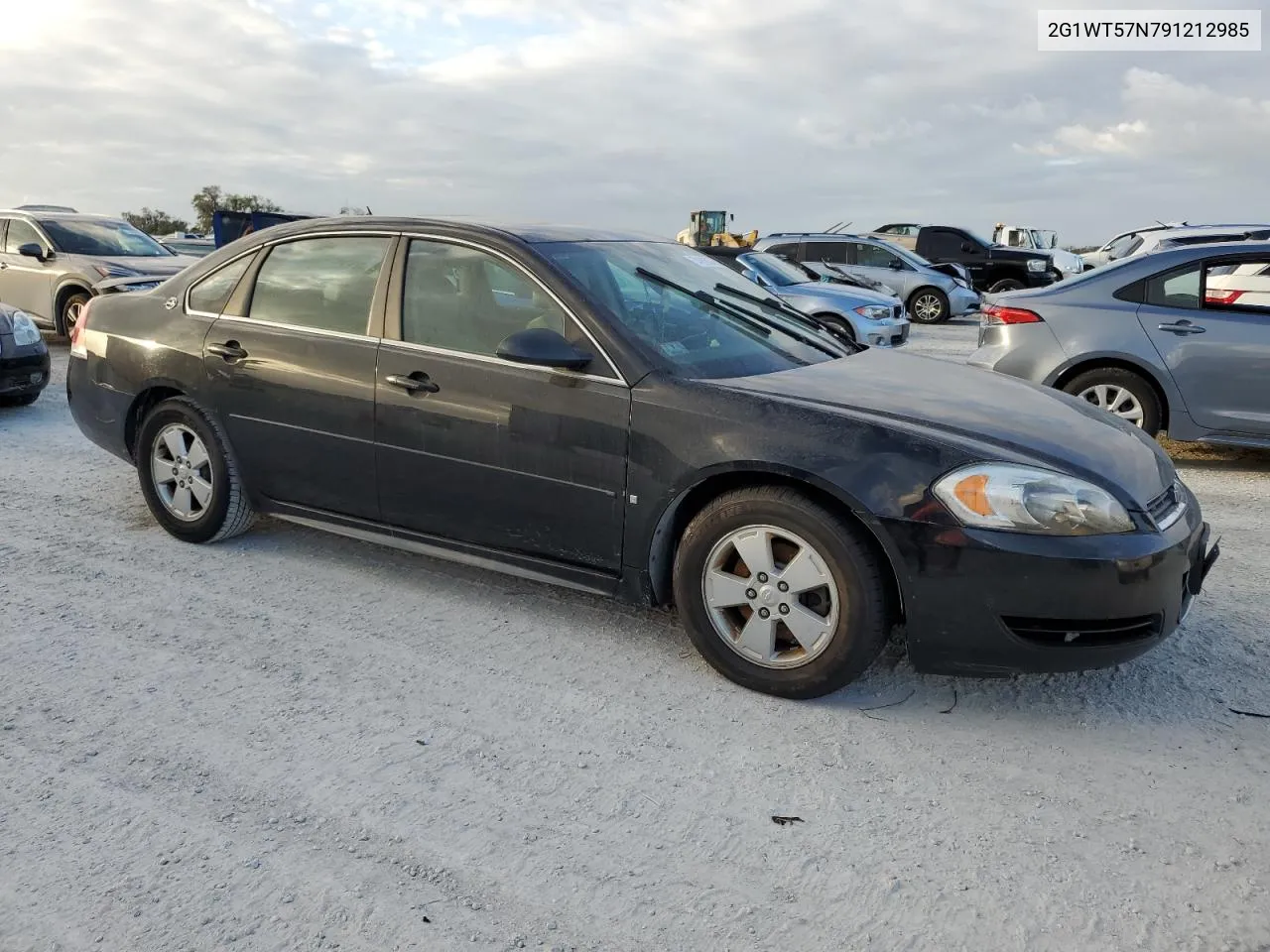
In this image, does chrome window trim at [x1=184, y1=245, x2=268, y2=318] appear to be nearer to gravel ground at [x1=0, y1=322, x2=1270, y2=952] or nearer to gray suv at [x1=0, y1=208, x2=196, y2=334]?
gravel ground at [x1=0, y1=322, x2=1270, y2=952]

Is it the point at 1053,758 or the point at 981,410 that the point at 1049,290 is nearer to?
the point at 981,410

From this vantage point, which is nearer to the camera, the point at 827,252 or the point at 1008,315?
the point at 1008,315

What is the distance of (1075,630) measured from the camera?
3.18 meters

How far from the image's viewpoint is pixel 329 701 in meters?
3.40

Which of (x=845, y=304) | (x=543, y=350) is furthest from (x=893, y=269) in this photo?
(x=543, y=350)

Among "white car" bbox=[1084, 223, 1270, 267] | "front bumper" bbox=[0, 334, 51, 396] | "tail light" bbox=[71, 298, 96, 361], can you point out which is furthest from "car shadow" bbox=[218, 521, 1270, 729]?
"white car" bbox=[1084, 223, 1270, 267]

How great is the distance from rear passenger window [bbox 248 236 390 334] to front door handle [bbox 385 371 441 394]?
0.33m

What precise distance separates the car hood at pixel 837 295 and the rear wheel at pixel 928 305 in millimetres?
5833

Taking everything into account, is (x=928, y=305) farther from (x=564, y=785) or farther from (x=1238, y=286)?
(x=564, y=785)

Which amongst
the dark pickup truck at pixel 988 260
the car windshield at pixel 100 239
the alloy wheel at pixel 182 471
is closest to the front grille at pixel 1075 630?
the alloy wheel at pixel 182 471

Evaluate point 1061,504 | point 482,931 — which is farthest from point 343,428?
point 1061,504

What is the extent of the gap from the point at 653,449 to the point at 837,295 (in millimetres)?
10633

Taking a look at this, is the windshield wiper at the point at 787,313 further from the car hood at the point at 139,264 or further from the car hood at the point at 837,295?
the car hood at the point at 139,264

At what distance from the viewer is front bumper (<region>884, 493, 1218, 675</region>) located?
10.2 feet
